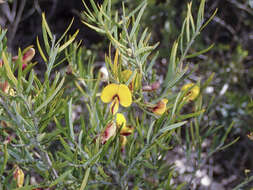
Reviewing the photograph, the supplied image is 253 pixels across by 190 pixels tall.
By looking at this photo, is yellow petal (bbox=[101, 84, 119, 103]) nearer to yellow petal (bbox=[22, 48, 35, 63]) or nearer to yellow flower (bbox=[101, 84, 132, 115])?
yellow flower (bbox=[101, 84, 132, 115])

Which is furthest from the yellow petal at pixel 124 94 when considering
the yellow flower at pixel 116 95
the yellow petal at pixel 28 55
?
the yellow petal at pixel 28 55

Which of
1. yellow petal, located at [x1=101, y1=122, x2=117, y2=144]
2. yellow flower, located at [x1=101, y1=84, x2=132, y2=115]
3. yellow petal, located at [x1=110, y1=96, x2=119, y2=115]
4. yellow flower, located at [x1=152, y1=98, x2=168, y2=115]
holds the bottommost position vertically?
yellow petal, located at [x1=101, y1=122, x2=117, y2=144]

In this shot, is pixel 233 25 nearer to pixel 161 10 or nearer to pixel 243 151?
pixel 161 10

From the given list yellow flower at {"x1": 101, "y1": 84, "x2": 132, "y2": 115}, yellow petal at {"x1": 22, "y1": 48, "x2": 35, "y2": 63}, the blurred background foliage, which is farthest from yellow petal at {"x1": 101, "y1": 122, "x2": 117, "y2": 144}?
the blurred background foliage

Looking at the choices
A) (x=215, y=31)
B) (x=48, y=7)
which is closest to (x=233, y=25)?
(x=215, y=31)

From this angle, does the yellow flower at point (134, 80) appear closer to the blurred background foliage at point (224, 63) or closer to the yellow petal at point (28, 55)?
the yellow petal at point (28, 55)

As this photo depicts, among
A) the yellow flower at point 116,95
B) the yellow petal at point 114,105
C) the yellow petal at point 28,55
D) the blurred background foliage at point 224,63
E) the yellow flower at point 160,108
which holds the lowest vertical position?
the blurred background foliage at point 224,63

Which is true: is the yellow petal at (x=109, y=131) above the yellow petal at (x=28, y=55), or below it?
below
